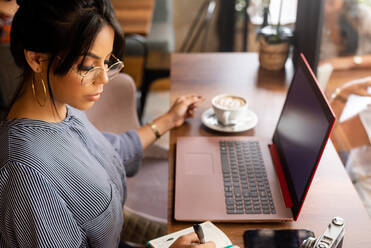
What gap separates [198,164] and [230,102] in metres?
0.30

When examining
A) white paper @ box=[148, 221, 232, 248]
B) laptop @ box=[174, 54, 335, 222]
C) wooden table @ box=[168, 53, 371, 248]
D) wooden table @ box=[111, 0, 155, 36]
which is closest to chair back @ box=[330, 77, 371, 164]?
wooden table @ box=[168, 53, 371, 248]

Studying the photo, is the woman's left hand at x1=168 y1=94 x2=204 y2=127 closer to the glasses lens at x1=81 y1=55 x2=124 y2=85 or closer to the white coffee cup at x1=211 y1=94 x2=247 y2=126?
the white coffee cup at x1=211 y1=94 x2=247 y2=126

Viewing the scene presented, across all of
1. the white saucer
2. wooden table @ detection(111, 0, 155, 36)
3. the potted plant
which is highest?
the potted plant

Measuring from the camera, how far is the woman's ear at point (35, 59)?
89cm

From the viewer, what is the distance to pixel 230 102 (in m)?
1.42

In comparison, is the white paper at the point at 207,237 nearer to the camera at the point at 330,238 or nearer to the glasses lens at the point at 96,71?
the camera at the point at 330,238

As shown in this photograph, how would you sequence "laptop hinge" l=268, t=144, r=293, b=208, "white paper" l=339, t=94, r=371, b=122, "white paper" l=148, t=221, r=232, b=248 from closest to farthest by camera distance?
"white paper" l=148, t=221, r=232, b=248 < "laptop hinge" l=268, t=144, r=293, b=208 < "white paper" l=339, t=94, r=371, b=122

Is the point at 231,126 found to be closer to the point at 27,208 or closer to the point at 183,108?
the point at 183,108

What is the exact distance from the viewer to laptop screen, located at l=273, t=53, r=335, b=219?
0.94m

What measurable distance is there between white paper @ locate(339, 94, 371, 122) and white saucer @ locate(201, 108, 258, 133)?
0.29 metres

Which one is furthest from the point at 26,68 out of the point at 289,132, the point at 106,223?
the point at 289,132

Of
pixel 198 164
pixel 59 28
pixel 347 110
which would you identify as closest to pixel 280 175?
pixel 198 164

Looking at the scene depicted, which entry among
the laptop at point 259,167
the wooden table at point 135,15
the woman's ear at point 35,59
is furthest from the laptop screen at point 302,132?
the wooden table at point 135,15

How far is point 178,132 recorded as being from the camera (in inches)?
54.7
